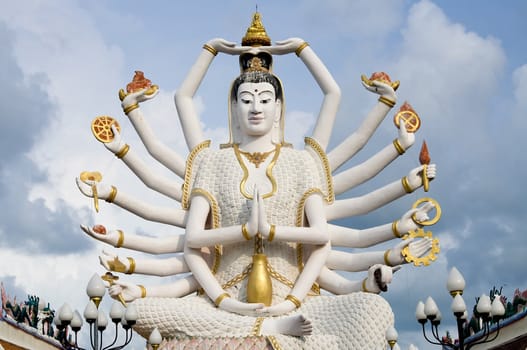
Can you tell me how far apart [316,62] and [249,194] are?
2.24 metres

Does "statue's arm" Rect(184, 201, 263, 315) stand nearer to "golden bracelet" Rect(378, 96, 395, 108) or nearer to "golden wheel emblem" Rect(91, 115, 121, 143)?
"golden wheel emblem" Rect(91, 115, 121, 143)

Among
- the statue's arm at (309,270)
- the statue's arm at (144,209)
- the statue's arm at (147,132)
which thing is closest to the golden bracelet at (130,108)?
the statue's arm at (147,132)

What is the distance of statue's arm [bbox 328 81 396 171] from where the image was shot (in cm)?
1210

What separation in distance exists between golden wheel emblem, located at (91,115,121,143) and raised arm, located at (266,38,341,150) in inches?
93.8

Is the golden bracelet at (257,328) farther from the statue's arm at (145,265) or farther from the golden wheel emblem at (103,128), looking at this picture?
the golden wheel emblem at (103,128)

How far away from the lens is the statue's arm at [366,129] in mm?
12102

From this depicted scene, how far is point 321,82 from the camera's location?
12469 millimetres

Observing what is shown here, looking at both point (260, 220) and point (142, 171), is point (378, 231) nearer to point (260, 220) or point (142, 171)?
point (260, 220)

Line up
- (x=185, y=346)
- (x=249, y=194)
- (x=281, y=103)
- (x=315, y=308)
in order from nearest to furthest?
(x=185, y=346) → (x=315, y=308) → (x=249, y=194) → (x=281, y=103)

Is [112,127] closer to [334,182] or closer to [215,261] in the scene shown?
[215,261]

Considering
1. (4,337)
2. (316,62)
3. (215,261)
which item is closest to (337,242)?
(215,261)

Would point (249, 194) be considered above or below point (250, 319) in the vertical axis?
above

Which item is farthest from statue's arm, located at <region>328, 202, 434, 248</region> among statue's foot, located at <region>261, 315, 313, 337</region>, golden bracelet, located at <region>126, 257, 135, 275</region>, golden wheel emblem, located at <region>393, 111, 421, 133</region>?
golden bracelet, located at <region>126, 257, 135, 275</region>

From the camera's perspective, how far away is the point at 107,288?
35.7 ft
